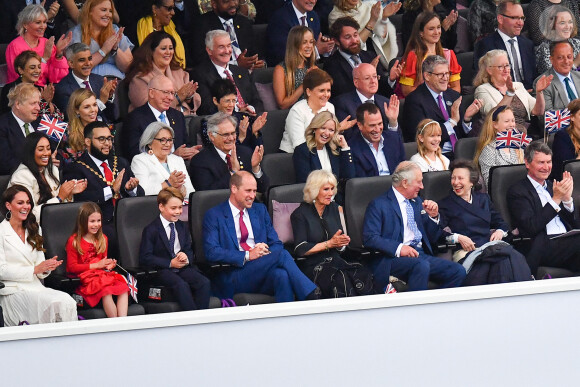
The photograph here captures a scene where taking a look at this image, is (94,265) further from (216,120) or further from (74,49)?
(74,49)

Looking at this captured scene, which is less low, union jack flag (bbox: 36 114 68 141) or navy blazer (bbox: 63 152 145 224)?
union jack flag (bbox: 36 114 68 141)

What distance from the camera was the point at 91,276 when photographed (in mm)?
5852

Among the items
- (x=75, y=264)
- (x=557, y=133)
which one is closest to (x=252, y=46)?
(x=557, y=133)

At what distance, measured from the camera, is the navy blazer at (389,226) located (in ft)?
20.7

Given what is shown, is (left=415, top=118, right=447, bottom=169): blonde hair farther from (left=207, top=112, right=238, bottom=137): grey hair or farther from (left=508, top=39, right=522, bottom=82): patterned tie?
(left=508, top=39, right=522, bottom=82): patterned tie

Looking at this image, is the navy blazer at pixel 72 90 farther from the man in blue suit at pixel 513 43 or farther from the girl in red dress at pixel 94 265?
the man in blue suit at pixel 513 43

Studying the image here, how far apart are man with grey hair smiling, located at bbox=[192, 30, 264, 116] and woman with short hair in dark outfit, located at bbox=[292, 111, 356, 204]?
0.59 meters

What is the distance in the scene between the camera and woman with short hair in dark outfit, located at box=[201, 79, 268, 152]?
23.1ft

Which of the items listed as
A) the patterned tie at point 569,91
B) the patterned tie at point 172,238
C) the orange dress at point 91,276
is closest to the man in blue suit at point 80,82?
the patterned tie at point 172,238

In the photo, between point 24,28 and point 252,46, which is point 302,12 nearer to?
point 252,46

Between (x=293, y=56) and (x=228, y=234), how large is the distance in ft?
5.60

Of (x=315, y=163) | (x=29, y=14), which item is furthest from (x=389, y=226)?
(x=29, y=14)

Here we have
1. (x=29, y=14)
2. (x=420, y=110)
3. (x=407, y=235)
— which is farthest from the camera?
(x=420, y=110)

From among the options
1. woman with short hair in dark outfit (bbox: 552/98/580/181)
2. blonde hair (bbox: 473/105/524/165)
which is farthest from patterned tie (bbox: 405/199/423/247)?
woman with short hair in dark outfit (bbox: 552/98/580/181)
